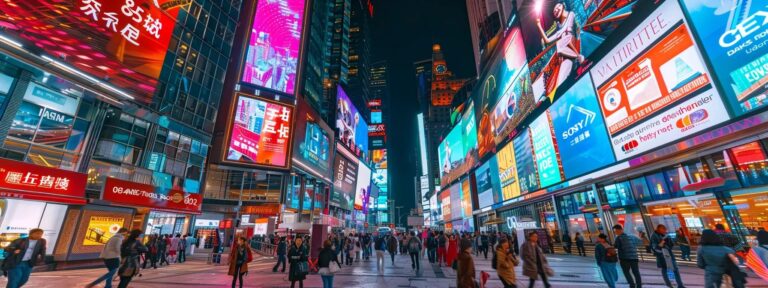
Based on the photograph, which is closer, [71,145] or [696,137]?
[696,137]

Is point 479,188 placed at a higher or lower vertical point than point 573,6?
lower

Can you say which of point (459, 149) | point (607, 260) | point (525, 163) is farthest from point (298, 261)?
point (459, 149)

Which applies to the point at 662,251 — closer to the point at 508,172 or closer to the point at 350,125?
the point at 508,172

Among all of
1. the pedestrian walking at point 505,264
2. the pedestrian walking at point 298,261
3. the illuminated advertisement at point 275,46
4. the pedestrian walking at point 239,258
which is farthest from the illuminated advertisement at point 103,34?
the pedestrian walking at point 505,264

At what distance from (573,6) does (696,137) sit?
14.3m

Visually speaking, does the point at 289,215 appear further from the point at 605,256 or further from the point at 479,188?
the point at 605,256

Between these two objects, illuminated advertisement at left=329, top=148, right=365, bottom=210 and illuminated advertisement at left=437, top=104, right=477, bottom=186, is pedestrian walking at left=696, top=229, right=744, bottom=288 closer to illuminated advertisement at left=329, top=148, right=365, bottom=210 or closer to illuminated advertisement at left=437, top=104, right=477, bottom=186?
illuminated advertisement at left=437, top=104, right=477, bottom=186

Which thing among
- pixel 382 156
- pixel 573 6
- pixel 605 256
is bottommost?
pixel 605 256

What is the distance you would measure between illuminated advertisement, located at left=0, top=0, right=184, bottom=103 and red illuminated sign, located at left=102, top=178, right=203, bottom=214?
5.51 metres

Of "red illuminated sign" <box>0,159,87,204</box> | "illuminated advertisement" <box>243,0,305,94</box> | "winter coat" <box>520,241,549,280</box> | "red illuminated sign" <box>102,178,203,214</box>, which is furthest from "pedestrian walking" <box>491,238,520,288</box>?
"illuminated advertisement" <box>243,0,305,94</box>

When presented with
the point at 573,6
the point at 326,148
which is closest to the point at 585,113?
the point at 573,6

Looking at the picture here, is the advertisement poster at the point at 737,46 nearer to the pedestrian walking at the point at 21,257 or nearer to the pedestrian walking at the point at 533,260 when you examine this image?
the pedestrian walking at the point at 533,260

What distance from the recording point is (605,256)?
7.49 m

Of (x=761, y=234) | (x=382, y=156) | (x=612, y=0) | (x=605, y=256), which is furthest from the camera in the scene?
(x=382, y=156)
